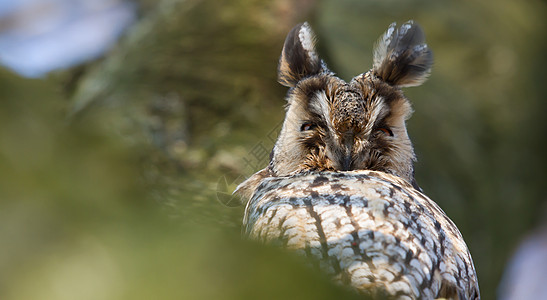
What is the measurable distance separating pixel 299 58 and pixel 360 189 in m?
0.83

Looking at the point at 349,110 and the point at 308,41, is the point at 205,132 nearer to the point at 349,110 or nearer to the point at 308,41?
the point at 308,41

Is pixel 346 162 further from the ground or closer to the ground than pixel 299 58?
closer to the ground

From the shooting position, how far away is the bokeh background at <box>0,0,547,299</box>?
0.61 meters

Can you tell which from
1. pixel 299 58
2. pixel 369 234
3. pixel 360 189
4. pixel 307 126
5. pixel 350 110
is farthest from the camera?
pixel 299 58

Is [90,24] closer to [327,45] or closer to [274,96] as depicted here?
[274,96]

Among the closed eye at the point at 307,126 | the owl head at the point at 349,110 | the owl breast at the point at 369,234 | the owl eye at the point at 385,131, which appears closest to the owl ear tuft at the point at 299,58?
the owl head at the point at 349,110

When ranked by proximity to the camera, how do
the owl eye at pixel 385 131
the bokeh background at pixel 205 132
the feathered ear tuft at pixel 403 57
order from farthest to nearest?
the feathered ear tuft at pixel 403 57 < the owl eye at pixel 385 131 < the bokeh background at pixel 205 132

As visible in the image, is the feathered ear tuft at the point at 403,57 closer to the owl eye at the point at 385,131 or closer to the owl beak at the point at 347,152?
the owl eye at the point at 385,131

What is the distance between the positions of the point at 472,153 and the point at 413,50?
280cm

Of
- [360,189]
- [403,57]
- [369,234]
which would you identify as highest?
[403,57]

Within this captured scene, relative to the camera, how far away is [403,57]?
231 cm

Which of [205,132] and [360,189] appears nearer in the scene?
[360,189]

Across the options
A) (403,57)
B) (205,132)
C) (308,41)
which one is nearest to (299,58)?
(308,41)

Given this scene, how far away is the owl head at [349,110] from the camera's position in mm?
2084
